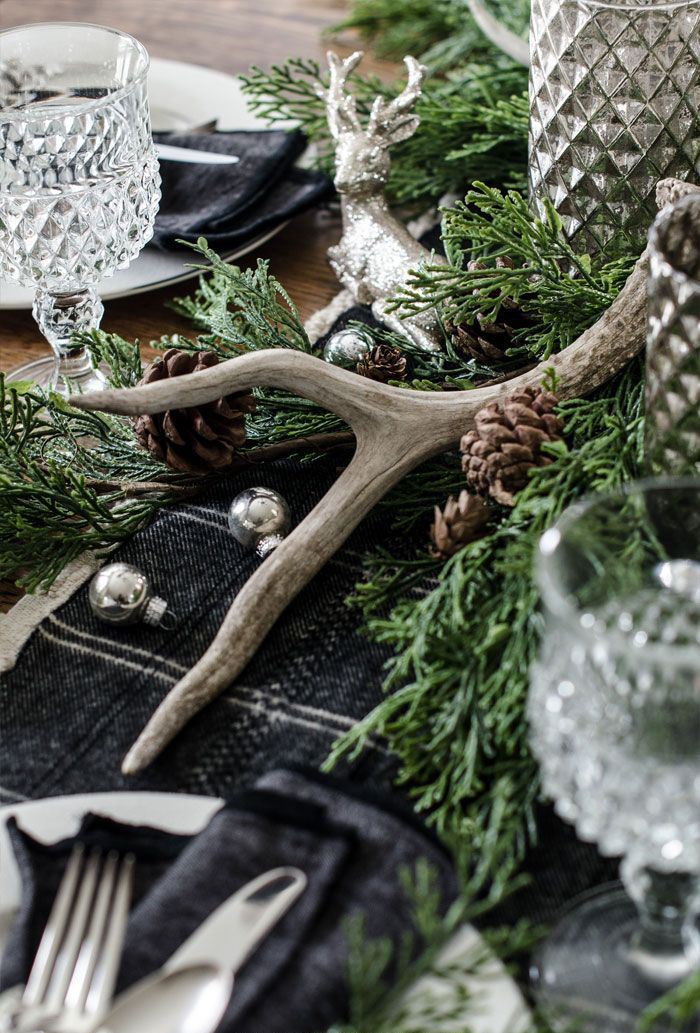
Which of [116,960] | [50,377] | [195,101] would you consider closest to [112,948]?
[116,960]

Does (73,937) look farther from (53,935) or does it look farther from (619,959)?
(619,959)

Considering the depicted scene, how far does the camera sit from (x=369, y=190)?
83 cm

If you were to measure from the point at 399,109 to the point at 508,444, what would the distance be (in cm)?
37

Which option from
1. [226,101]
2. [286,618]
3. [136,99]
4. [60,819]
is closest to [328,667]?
[286,618]

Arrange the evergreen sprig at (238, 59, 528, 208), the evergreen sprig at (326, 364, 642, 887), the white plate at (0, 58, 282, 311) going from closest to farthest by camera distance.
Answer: the evergreen sprig at (326, 364, 642, 887)
the evergreen sprig at (238, 59, 528, 208)
the white plate at (0, 58, 282, 311)

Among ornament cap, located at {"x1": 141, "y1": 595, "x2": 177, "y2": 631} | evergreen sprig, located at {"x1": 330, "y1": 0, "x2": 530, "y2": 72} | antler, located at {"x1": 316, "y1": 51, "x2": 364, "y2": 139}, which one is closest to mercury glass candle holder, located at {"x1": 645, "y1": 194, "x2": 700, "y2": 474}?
ornament cap, located at {"x1": 141, "y1": 595, "x2": 177, "y2": 631}

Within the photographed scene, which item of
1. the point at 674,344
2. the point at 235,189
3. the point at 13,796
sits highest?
the point at 674,344

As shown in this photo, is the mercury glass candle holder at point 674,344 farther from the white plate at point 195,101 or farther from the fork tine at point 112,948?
the white plate at point 195,101

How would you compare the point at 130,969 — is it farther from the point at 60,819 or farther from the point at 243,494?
the point at 243,494

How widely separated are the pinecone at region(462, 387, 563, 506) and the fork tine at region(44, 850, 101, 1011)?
260mm

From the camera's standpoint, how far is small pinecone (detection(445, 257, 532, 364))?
70 cm

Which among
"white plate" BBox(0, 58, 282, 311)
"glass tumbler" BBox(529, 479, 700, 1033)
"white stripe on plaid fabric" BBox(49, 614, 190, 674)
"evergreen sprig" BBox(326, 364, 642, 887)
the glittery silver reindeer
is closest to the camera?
"glass tumbler" BBox(529, 479, 700, 1033)

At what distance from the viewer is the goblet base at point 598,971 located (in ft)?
1.31

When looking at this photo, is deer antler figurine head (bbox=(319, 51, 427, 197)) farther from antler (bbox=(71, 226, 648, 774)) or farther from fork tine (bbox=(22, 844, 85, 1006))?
fork tine (bbox=(22, 844, 85, 1006))
